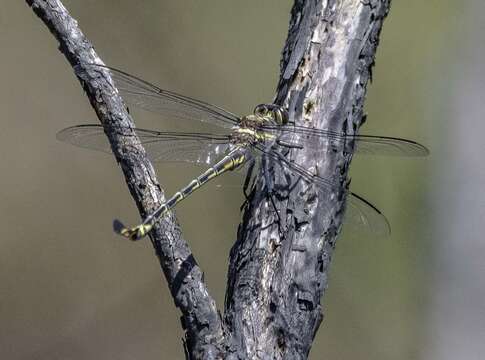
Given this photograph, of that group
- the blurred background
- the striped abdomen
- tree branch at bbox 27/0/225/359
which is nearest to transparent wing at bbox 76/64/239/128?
the striped abdomen

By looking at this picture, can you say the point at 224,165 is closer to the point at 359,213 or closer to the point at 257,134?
the point at 257,134

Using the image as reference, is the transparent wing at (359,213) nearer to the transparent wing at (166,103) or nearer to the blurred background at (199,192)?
the transparent wing at (166,103)

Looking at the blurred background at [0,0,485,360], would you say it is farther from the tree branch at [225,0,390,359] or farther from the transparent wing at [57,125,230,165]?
the tree branch at [225,0,390,359]

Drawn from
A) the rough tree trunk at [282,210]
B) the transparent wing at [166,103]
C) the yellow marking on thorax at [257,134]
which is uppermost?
the transparent wing at [166,103]

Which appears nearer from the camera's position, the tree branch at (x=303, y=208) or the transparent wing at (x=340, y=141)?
the tree branch at (x=303, y=208)

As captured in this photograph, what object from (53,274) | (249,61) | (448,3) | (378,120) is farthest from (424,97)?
(53,274)

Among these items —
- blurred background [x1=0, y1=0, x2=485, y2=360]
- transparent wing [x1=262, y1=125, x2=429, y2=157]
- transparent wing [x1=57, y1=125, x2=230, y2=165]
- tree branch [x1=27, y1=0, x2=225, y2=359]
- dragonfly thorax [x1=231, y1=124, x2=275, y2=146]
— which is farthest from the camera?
blurred background [x1=0, y1=0, x2=485, y2=360]

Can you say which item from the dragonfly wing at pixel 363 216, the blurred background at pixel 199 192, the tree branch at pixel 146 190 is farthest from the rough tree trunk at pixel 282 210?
the blurred background at pixel 199 192
